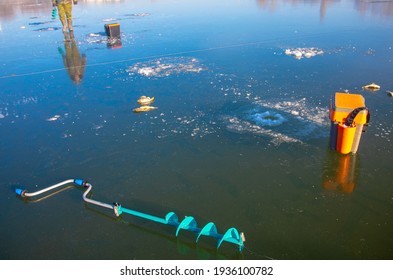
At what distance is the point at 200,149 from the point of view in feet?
21.8

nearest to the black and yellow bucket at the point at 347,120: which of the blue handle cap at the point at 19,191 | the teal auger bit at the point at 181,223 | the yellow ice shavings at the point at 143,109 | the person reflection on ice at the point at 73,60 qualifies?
the teal auger bit at the point at 181,223

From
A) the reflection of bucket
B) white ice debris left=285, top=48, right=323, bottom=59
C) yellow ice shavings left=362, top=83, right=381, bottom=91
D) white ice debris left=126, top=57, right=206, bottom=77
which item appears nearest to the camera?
the reflection of bucket

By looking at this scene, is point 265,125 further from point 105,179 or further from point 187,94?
point 105,179

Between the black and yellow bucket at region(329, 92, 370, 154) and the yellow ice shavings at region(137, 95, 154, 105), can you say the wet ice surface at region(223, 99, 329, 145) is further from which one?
the yellow ice shavings at region(137, 95, 154, 105)

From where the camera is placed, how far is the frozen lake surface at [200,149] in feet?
15.2

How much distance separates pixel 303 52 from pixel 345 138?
792 centimetres

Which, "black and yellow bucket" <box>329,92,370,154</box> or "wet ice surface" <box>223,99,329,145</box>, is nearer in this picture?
"black and yellow bucket" <box>329,92,370,154</box>

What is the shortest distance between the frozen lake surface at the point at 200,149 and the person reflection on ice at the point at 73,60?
13 cm

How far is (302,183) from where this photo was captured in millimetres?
5539

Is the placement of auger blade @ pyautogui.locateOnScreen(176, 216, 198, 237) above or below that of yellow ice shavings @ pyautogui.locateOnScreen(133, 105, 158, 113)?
below

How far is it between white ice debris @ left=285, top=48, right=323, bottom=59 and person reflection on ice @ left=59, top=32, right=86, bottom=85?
809 centimetres

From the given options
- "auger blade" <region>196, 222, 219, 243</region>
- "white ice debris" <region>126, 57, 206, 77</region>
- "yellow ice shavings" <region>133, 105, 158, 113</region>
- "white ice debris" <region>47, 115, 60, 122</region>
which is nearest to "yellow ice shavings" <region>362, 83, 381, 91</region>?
"white ice debris" <region>126, 57, 206, 77</region>

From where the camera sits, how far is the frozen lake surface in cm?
463

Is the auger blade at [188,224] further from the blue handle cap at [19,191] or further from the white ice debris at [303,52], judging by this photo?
the white ice debris at [303,52]
